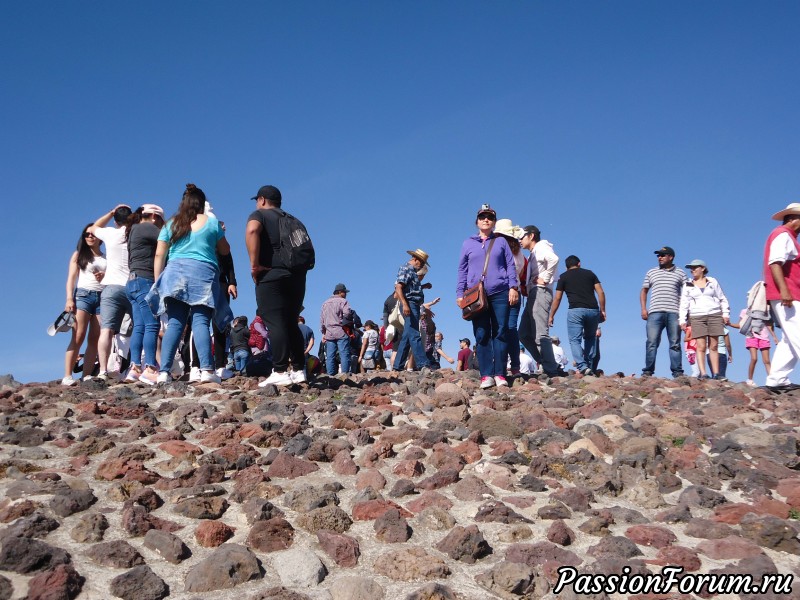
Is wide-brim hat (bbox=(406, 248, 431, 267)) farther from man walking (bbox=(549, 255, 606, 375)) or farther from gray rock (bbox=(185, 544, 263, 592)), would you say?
gray rock (bbox=(185, 544, 263, 592))

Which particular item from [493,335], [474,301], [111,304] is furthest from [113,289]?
[493,335]

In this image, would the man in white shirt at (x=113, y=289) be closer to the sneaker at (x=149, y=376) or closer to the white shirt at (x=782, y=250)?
the sneaker at (x=149, y=376)

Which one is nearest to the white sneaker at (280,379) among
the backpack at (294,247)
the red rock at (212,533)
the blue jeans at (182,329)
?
the blue jeans at (182,329)


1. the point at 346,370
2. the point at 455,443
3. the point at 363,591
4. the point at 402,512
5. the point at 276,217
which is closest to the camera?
the point at 363,591

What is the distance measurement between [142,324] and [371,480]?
15.4ft

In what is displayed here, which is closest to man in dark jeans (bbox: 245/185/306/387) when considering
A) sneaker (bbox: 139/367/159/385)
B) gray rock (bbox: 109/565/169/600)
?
sneaker (bbox: 139/367/159/385)

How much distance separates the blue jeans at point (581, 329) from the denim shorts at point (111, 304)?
610 centimetres

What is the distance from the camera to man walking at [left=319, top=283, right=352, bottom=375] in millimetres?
13219

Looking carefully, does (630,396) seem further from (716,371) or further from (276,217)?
(716,371)

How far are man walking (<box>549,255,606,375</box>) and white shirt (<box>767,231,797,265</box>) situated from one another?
297cm

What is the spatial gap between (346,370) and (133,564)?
34.2ft

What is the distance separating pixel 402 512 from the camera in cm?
356

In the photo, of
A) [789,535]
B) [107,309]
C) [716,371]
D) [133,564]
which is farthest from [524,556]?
[716,371]

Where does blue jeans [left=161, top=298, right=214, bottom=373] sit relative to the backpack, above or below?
below
